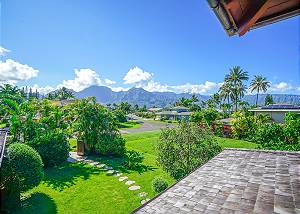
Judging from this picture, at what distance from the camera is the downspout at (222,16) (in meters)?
2.09

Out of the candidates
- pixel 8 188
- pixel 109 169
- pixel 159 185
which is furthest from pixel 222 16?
pixel 109 169

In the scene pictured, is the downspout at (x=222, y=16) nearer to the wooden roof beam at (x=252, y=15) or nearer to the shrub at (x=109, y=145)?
the wooden roof beam at (x=252, y=15)

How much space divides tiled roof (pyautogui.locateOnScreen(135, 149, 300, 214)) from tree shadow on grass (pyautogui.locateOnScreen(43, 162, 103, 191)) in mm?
9385

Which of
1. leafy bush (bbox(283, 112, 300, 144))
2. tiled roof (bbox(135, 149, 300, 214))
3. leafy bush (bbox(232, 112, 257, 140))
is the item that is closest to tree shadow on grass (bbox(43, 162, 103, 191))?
tiled roof (bbox(135, 149, 300, 214))

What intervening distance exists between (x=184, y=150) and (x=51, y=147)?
31.7ft

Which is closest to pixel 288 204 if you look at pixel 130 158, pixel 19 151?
pixel 19 151

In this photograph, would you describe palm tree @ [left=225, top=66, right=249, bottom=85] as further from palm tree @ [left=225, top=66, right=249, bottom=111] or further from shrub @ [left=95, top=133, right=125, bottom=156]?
shrub @ [left=95, top=133, right=125, bottom=156]

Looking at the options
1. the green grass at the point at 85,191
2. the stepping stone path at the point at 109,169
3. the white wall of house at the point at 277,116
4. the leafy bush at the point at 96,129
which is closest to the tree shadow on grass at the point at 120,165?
the green grass at the point at 85,191

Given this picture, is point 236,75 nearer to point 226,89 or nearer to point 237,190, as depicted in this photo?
point 226,89

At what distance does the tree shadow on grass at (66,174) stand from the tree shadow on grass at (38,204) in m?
1.21

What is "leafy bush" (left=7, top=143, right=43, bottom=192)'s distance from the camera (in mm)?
11109

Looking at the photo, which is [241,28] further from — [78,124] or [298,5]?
[78,124]

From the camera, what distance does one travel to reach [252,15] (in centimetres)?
235

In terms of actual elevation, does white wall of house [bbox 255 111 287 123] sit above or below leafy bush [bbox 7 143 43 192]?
above
